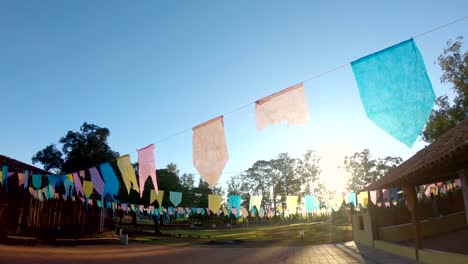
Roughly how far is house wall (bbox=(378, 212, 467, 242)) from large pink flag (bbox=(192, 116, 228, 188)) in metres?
11.1

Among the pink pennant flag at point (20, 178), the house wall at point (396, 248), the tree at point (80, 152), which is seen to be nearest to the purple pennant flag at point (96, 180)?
the pink pennant flag at point (20, 178)

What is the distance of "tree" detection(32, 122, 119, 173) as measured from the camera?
3719 cm

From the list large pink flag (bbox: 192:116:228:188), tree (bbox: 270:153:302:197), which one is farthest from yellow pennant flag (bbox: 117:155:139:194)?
tree (bbox: 270:153:302:197)

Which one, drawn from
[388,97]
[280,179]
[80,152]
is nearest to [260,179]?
[280,179]

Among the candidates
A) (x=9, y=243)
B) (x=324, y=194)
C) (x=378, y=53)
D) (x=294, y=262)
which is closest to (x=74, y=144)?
(x=9, y=243)

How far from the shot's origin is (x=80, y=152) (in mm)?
37750

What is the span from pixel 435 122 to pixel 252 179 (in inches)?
2144

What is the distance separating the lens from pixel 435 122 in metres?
23.8

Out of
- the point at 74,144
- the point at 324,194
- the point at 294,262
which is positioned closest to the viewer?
the point at 294,262

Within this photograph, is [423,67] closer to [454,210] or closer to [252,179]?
[454,210]

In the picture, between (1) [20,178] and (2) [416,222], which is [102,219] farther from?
(2) [416,222]

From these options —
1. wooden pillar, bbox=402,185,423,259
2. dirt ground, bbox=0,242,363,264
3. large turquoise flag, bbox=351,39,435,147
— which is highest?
large turquoise flag, bbox=351,39,435,147

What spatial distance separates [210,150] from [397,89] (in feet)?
15.4

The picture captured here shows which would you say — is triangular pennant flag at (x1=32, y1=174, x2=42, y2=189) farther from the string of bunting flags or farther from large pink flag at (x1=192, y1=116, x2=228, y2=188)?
the string of bunting flags
